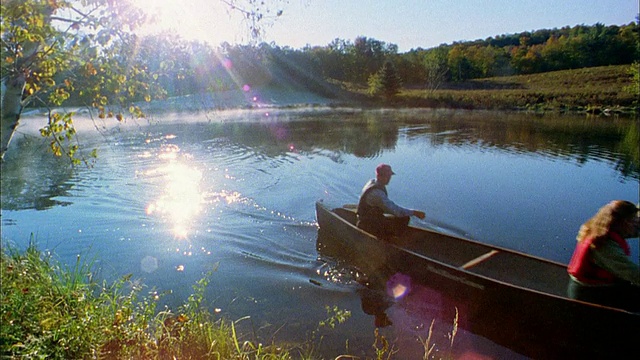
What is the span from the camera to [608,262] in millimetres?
4355

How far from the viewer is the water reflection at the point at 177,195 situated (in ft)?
35.6

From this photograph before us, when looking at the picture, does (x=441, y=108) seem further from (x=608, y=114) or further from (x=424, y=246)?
(x=424, y=246)

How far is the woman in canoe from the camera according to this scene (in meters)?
4.25

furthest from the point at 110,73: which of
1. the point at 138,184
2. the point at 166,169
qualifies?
the point at 166,169

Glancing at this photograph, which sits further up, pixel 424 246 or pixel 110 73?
pixel 110 73

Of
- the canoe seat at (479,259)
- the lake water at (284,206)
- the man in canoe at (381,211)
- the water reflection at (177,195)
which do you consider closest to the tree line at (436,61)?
the lake water at (284,206)

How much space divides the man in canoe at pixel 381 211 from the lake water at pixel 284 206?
1.10 m

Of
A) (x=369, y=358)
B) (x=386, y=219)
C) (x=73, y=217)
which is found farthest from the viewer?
(x=73, y=217)

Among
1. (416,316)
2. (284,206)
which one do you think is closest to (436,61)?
(284,206)

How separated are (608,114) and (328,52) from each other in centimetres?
5005

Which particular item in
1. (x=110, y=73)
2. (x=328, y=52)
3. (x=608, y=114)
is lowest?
(x=608, y=114)

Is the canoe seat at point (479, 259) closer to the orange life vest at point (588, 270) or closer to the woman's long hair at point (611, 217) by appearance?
the orange life vest at point (588, 270)

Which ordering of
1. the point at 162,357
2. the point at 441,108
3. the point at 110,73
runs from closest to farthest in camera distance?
the point at 110,73, the point at 162,357, the point at 441,108

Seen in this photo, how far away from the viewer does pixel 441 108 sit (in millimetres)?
50969
